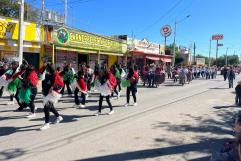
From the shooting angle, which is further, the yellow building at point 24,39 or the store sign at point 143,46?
the store sign at point 143,46

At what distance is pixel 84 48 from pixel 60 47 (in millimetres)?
3675

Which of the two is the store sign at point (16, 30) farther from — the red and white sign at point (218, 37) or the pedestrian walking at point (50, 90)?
the red and white sign at point (218, 37)

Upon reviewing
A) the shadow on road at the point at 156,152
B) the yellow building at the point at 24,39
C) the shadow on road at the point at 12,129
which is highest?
the yellow building at the point at 24,39

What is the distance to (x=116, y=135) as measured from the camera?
320 inches

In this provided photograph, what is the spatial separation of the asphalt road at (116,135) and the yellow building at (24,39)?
412 inches

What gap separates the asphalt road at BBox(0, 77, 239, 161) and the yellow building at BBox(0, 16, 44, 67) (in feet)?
34.3

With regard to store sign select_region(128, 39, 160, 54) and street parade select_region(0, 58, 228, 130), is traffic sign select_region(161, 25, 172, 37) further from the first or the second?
street parade select_region(0, 58, 228, 130)

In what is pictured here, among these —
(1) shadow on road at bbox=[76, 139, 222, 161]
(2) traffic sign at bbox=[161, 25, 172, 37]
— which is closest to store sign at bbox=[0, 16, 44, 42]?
(1) shadow on road at bbox=[76, 139, 222, 161]

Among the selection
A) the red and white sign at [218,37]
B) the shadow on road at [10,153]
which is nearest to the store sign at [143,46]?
the shadow on road at [10,153]

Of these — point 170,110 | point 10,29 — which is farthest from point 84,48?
point 170,110

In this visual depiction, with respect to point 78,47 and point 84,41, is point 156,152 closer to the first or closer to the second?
point 78,47

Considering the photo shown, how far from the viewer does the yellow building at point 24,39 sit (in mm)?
21828

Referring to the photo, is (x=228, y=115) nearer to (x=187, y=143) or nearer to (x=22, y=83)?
(x=187, y=143)

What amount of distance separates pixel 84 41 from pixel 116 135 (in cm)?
2212
